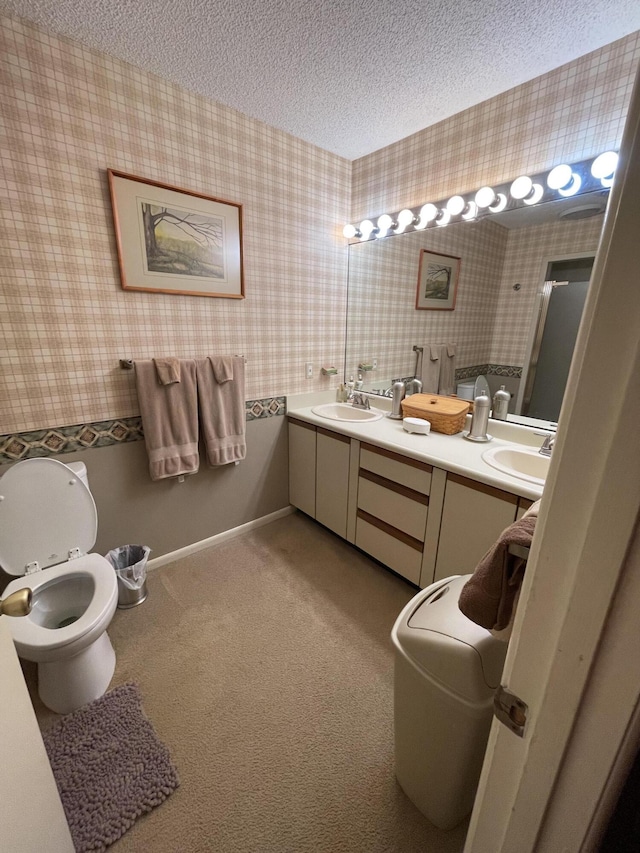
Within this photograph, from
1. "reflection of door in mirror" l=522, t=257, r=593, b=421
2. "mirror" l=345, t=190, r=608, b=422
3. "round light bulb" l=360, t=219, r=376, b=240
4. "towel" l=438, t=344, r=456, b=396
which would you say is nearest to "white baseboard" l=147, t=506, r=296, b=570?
"mirror" l=345, t=190, r=608, b=422

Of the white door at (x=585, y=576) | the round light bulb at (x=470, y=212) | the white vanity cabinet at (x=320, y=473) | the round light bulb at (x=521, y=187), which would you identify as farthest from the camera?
the white vanity cabinet at (x=320, y=473)

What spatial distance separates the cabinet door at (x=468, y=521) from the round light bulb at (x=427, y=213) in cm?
151

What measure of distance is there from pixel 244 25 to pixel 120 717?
8.62ft

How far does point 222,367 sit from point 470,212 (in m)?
1.60

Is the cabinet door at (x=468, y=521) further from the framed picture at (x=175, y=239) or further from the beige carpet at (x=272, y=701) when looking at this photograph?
the framed picture at (x=175, y=239)

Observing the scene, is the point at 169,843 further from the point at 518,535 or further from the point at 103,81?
the point at 103,81

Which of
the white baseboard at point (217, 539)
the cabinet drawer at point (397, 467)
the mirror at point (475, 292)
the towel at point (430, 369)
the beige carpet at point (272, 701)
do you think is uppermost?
the mirror at point (475, 292)

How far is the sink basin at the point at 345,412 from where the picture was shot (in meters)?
2.42

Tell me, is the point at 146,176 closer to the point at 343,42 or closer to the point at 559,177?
the point at 343,42

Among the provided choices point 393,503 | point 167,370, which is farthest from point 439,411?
point 167,370

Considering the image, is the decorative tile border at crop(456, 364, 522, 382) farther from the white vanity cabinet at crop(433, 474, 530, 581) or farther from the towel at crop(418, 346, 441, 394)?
the white vanity cabinet at crop(433, 474, 530, 581)

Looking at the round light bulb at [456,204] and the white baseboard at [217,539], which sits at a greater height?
the round light bulb at [456,204]

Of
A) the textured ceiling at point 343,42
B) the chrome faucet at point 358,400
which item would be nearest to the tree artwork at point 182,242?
the textured ceiling at point 343,42

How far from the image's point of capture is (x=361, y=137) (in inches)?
82.6
